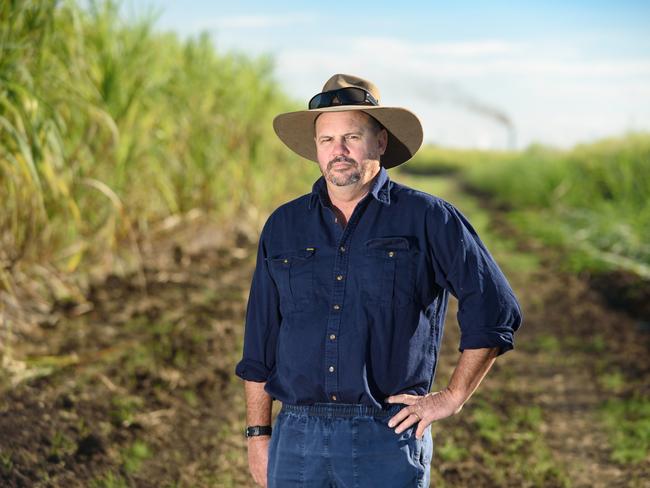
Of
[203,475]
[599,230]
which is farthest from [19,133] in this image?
[599,230]

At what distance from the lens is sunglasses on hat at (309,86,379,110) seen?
2.06 m

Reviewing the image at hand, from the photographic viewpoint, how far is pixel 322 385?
2033 mm

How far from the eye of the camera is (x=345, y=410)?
2.03m

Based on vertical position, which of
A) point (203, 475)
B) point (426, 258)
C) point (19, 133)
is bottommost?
point (203, 475)

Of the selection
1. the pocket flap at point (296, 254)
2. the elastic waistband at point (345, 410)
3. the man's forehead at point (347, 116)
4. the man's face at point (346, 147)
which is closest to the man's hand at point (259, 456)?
the elastic waistband at point (345, 410)

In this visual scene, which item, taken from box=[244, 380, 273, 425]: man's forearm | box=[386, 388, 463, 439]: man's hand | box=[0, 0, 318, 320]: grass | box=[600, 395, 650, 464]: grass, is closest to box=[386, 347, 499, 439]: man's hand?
box=[386, 388, 463, 439]: man's hand

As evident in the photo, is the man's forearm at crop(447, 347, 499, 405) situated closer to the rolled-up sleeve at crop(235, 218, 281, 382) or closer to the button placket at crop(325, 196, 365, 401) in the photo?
the button placket at crop(325, 196, 365, 401)

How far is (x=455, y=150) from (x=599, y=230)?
33.5m

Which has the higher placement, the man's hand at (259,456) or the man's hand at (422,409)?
the man's hand at (422,409)

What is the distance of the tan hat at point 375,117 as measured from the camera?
6.84 ft

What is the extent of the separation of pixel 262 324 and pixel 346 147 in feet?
1.68

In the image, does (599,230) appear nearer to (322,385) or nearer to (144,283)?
(144,283)

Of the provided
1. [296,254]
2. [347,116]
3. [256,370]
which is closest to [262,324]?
[256,370]

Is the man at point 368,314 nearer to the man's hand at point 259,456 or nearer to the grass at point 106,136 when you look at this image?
the man's hand at point 259,456
